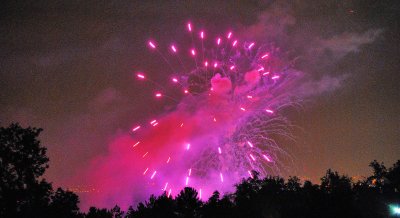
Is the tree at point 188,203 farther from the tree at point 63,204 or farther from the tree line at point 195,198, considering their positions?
the tree at point 63,204

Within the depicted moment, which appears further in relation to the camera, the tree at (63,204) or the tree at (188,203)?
the tree at (188,203)

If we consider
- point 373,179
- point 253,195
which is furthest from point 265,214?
point 373,179

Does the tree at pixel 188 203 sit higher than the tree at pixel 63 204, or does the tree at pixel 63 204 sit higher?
the tree at pixel 188 203

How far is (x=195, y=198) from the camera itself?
37.3m

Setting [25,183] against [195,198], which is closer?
[25,183]

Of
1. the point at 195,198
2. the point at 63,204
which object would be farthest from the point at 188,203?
the point at 63,204

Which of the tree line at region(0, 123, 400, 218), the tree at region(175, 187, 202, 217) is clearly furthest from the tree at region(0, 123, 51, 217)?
the tree at region(175, 187, 202, 217)

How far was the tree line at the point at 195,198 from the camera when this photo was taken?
2466 centimetres

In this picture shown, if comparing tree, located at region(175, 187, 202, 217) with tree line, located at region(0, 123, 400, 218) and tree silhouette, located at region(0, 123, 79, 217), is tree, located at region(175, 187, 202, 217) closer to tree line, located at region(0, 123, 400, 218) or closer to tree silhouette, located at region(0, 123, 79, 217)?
tree line, located at region(0, 123, 400, 218)

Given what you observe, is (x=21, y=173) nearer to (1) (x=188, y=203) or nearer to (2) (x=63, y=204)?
(2) (x=63, y=204)

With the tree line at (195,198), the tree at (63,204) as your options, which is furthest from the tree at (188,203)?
the tree at (63,204)

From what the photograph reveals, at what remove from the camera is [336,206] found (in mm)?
33438

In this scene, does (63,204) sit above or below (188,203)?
below

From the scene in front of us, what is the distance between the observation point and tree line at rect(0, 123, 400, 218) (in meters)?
24.7
